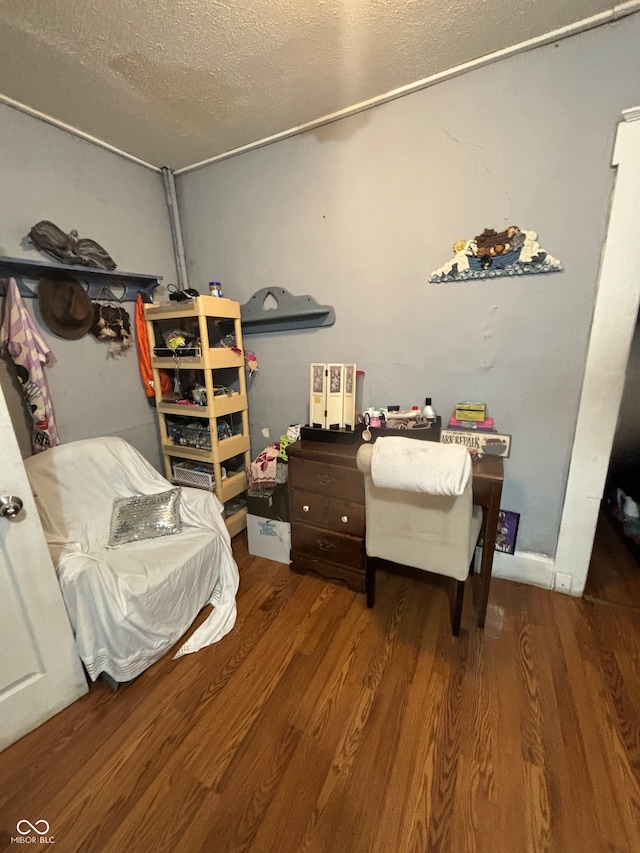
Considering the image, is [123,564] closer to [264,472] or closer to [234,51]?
Answer: [264,472]

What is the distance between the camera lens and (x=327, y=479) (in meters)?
1.71

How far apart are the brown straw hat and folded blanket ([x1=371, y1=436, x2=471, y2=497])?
174 centimetres

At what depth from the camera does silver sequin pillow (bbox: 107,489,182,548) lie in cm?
161

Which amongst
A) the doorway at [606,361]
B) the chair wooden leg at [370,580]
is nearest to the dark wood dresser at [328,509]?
the chair wooden leg at [370,580]

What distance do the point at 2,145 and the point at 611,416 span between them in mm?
2995

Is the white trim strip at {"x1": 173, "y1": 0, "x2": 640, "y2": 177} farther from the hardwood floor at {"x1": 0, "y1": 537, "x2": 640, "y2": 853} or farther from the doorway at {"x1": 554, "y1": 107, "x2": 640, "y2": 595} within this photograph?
the hardwood floor at {"x1": 0, "y1": 537, "x2": 640, "y2": 853}

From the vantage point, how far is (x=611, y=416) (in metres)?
1.47

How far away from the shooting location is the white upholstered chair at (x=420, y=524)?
4.25 feet

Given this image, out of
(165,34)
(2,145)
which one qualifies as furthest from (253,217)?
(2,145)

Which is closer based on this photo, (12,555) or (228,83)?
(12,555)

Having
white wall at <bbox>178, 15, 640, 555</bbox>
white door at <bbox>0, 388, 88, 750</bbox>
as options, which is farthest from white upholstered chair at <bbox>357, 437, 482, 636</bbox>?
white door at <bbox>0, 388, 88, 750</bbox>

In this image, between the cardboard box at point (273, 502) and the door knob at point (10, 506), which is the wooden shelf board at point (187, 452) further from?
the door knob at point (10, 506)

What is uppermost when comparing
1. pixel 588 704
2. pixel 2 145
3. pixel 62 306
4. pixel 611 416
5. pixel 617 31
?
pixel 617 31

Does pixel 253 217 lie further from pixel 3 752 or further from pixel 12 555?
pixel 3 752
